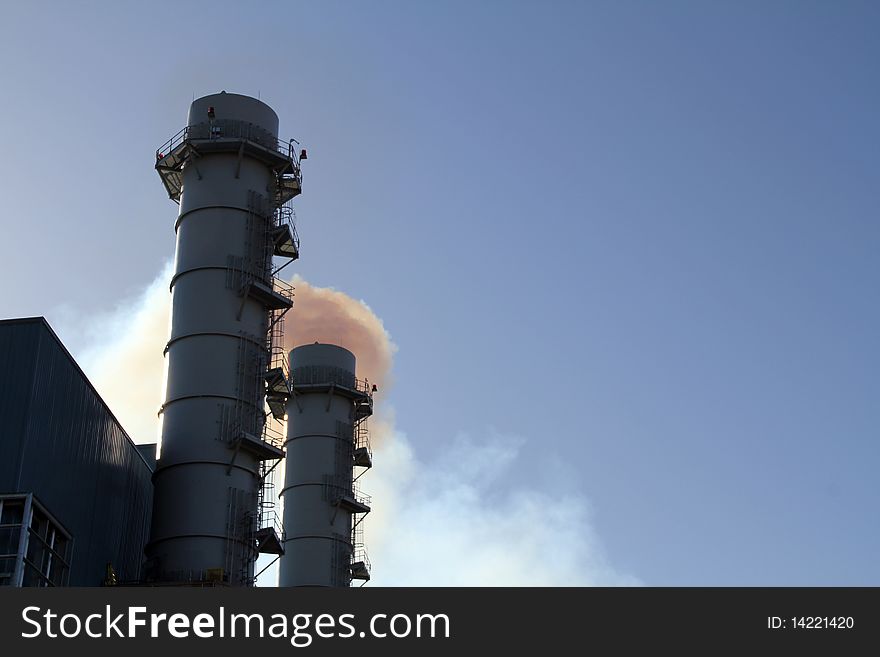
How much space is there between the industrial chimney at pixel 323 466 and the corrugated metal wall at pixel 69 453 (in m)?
17.6

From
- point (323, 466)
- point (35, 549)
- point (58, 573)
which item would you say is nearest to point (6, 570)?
point (35, 549)

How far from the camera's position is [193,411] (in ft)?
126

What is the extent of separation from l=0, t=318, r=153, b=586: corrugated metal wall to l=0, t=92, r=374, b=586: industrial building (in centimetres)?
5

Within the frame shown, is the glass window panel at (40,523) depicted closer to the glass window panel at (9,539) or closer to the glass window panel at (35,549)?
the glass window panel at (35,549)

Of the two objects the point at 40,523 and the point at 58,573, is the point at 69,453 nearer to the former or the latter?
the point at 40,523

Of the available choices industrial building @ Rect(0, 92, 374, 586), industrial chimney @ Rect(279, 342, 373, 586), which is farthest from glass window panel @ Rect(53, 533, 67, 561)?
industrial chimney @ Rect(279, 342, 373, 586)

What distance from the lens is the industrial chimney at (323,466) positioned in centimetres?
5522

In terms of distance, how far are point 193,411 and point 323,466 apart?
19.3 metres
